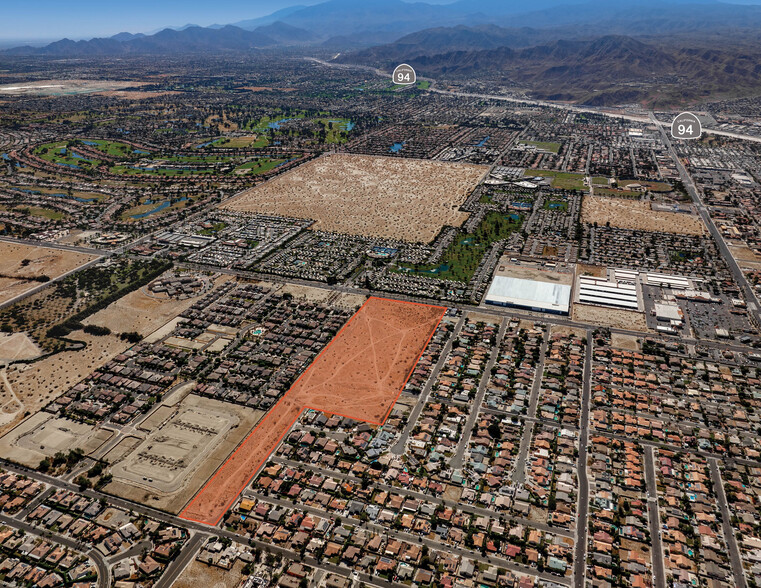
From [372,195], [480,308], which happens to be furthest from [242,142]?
[480,308]

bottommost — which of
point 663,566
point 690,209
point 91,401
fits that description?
point 663,566

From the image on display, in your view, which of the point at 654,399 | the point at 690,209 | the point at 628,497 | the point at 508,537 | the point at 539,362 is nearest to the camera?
the point at 508,537

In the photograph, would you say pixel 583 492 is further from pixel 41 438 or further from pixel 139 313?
pixel 139 313

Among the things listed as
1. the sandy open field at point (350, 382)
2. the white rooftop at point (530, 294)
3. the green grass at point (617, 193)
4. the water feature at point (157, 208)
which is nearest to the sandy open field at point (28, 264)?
the water feature at point (157, 208)

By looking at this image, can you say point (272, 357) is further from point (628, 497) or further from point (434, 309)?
point (628, 497)

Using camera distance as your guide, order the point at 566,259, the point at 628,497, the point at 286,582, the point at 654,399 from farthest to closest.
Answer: the point at 566,259
the point at 654,399
the point at 628,497
the point at 286,582

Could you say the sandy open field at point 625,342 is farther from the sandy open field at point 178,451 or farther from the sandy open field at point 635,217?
the sandy open field at point 178,451

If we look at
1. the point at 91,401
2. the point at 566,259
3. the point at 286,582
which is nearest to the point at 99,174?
the point at 91,401
